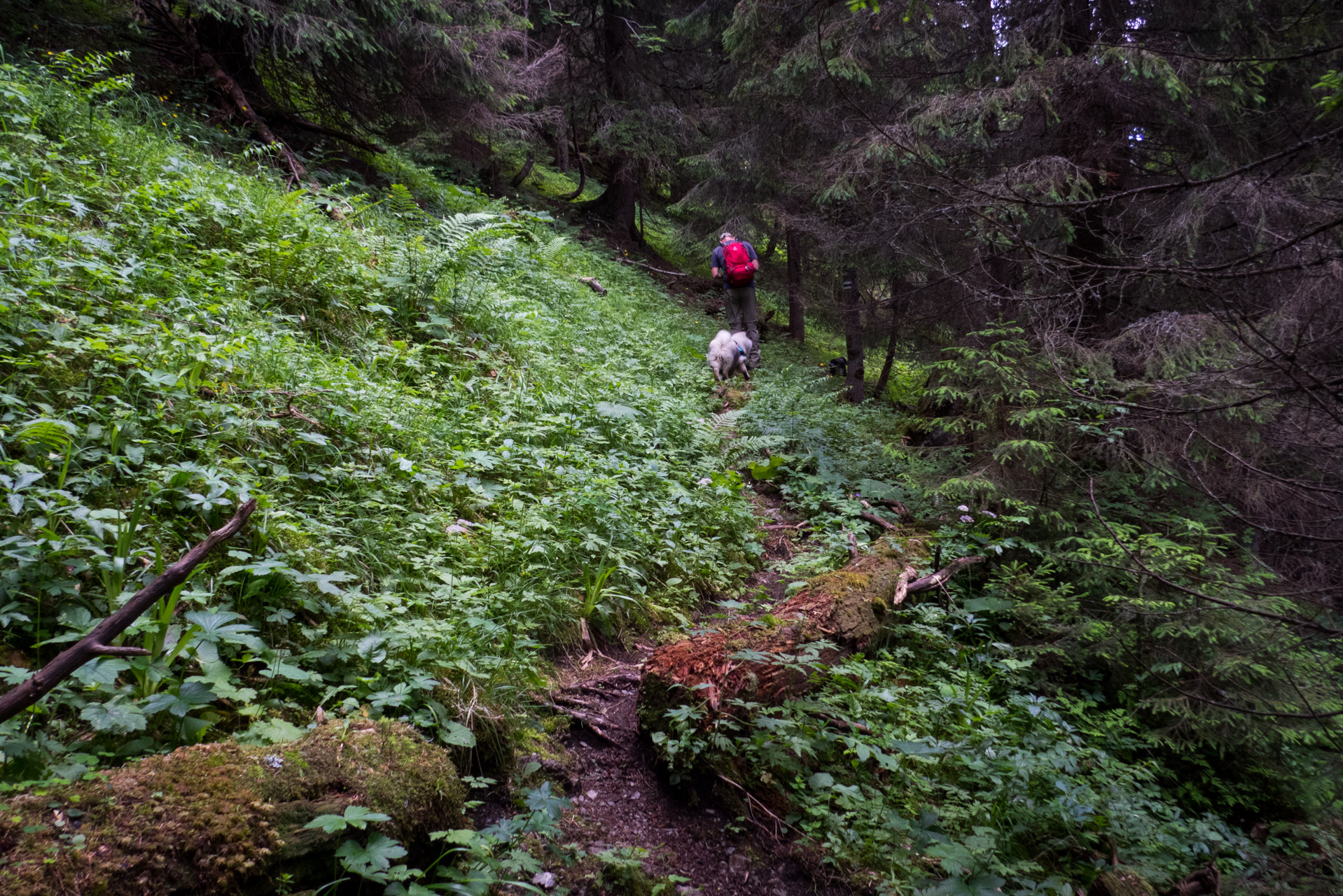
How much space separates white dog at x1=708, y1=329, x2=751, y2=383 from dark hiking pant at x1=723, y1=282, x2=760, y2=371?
1.83 ft

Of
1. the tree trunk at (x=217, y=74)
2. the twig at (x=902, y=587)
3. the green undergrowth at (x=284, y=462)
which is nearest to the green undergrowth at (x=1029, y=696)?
the twig at (x=902, y=587)

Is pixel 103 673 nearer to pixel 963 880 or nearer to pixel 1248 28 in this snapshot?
pixel 963 880

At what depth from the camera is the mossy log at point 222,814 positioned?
142 centimetres

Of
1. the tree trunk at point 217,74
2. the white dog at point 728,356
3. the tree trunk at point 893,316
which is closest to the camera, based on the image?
the tree trunk at point 217,74

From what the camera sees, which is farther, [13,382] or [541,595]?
[541,595]

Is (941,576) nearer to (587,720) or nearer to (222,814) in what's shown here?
(587,720)

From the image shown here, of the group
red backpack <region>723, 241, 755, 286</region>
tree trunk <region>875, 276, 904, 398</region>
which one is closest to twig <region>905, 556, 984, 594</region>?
tree trunk <region>875, 276, 904, 398</region>

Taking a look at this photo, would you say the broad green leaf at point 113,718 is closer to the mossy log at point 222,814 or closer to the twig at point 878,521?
the mossy log at point 222,814

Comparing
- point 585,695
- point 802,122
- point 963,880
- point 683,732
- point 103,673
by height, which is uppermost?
point 802,122

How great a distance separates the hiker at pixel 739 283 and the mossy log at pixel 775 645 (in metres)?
7.28

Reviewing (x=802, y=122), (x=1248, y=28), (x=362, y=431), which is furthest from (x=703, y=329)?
(x=362, y=431)

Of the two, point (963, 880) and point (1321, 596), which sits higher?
point (1321, 596)

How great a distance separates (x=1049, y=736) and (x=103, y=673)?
387 cm

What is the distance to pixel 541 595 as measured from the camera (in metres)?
3.44
